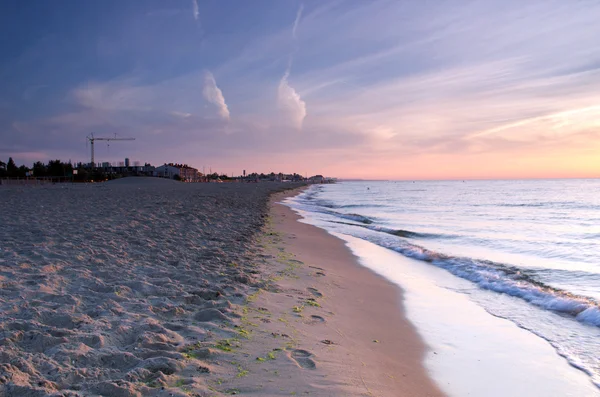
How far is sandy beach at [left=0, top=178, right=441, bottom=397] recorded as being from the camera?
3.32m

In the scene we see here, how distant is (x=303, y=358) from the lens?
4043 millimetres

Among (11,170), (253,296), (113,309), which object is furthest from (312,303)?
(11,170)

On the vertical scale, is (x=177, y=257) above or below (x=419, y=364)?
above

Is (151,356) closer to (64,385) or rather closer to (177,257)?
(64,385)

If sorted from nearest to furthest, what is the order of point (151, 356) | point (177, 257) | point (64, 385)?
point (64, 385), point (151, 356), point (177, 257)

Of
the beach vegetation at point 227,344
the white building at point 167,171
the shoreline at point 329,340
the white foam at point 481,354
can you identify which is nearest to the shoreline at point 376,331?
the shoreline at point 329,340

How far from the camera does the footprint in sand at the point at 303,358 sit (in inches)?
153

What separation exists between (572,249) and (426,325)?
418 inches

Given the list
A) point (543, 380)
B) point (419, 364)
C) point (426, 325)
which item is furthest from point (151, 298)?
point (543, 380)

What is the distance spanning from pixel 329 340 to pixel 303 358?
2.51 ft

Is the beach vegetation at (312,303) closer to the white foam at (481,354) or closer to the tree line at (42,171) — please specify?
the white foam at (481,354)

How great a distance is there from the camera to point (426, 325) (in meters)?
6.07

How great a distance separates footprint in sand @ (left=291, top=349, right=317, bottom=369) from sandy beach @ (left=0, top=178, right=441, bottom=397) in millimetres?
13

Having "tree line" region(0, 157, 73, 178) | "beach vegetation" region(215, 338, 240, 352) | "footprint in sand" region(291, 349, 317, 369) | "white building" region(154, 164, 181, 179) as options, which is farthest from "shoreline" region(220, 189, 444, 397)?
"white building" region(154, 164, 181, 179)
